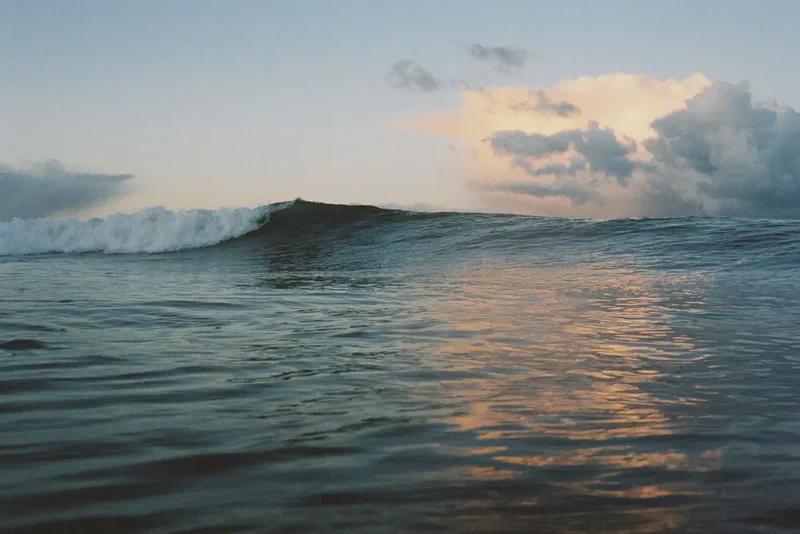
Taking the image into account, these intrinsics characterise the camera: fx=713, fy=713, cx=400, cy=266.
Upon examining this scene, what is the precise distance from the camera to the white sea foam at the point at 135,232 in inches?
834

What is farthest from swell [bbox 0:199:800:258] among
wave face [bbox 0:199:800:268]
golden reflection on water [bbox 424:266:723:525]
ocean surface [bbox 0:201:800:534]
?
golden reflection on water [bbox 424:266:723:525]

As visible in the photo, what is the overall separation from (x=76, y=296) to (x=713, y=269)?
8.98 m

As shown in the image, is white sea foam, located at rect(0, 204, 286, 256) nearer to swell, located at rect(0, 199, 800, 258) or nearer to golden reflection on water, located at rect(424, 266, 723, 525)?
swell, located at rect(0, 199, 800, 258)

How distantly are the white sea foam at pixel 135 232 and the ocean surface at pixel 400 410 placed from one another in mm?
13104

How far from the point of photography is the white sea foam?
21172 mm

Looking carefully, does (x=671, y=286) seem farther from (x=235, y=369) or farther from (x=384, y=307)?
(x=235, y=369)

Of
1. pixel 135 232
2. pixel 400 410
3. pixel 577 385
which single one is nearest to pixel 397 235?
pixel 135 232

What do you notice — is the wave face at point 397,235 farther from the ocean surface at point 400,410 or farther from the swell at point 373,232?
the ocean surface at point 400,410

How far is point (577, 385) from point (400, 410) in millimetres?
1042

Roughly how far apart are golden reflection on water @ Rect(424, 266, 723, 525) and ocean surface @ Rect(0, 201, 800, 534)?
0.05 ft

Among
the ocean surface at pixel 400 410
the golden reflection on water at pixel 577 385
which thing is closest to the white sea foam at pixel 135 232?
the ocean surface at pixel 400 410

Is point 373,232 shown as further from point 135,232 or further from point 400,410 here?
point 400,410

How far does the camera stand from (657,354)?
14.8ft

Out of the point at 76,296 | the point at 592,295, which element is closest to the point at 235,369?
the point at 76,296
